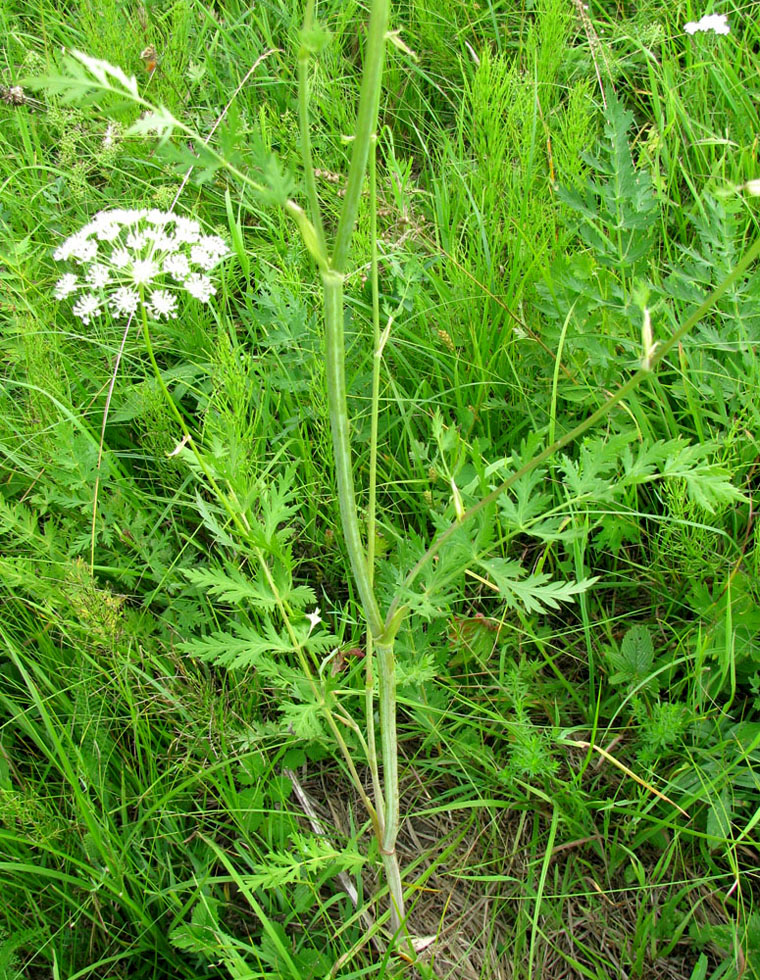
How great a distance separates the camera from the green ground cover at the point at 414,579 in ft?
5.52

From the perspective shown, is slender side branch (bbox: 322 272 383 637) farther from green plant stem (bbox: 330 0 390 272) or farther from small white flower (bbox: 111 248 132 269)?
small white flower (bbox: 111 248 132 269)

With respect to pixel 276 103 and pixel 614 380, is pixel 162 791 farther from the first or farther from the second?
pixel 276 103

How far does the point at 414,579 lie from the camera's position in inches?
63.3

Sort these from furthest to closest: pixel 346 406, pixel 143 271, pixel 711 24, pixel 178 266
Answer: pixel 711 24 → pixel 178 266 → pixel 143 271 → pixel 346 406

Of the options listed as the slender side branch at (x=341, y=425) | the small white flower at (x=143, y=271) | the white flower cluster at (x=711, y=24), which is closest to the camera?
the slender side branch at (x=341, y=425)

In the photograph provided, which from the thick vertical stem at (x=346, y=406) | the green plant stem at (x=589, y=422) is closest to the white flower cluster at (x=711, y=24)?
the green plant stem at (x=589, y=422)

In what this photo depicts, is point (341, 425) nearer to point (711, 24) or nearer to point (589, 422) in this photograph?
point (589, 422)

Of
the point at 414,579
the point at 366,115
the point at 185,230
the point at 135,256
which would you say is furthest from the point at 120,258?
the point at 414,579

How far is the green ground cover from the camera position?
1.68m

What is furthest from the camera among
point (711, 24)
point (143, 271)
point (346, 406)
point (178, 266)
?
point (711, 24)

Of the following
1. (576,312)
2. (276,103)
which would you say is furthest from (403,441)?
(276,103)

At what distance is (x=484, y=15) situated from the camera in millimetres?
3037

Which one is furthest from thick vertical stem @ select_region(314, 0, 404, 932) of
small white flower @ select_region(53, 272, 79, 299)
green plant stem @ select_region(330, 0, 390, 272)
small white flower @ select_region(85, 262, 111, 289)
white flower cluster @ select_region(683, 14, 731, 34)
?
white flower cluster @ select_region(683, 14, 731, 34)

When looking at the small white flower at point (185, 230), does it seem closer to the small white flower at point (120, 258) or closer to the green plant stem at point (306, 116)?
the small white flower at point (120, 258)
